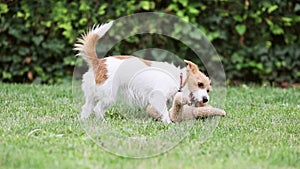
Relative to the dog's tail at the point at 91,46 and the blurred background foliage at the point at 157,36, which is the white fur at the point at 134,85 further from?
the blurred background foliage at the point at 157,36

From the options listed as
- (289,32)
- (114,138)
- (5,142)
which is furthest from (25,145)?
(289,32)

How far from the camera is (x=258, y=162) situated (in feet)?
10.1

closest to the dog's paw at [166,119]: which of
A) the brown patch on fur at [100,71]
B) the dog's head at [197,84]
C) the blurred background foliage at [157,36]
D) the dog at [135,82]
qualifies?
the dog at [135,82]

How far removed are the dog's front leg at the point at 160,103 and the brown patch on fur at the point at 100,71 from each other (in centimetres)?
36

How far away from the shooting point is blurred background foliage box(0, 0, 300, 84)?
7.45 metres

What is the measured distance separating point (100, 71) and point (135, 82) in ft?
0.86

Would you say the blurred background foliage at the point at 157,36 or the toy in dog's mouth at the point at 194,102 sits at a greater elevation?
the blurred background foliage at the point at 157,36

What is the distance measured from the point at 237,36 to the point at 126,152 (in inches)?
188

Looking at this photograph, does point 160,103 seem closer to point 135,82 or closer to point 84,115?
point 135,82

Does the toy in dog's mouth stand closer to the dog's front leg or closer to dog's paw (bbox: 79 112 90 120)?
the dog's front leg

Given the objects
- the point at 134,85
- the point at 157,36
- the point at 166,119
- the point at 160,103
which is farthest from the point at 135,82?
the point at 157,36

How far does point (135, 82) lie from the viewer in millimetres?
4219

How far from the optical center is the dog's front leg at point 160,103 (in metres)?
4.24

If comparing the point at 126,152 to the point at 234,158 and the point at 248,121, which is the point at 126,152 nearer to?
the point at 234,158
